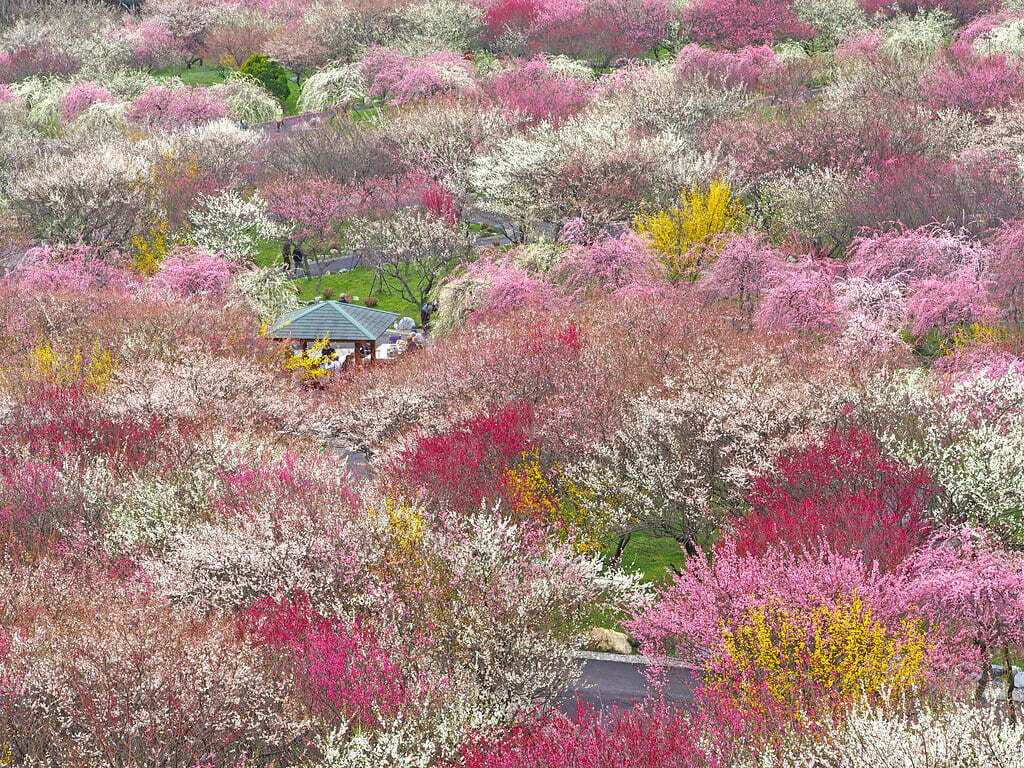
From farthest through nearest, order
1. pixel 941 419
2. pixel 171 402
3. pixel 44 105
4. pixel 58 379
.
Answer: pixel 44 105 < pixel 58 379 < pixel 171 402 < pixel 941 419

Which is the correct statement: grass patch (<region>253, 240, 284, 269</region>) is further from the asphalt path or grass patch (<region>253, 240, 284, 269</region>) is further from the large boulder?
the asphalt path

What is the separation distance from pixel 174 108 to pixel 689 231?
55522 millimetres

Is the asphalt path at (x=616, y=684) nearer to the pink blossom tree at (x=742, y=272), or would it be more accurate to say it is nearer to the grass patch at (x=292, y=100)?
the pink blossom tree at (x=742, y=272)

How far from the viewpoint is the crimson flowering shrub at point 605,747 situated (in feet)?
56.9

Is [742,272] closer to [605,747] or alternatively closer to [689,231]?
[689,231]

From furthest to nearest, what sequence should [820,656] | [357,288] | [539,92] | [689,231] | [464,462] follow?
[539,92]
[357,288]
[689,231]
[464,462]
[820,656]

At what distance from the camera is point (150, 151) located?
74812 millimetres

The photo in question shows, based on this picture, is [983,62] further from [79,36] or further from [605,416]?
[79,36]

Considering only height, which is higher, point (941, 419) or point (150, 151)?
point (941, 419)

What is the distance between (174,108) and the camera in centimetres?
9012

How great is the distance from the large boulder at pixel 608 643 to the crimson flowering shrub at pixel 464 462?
4686 mm

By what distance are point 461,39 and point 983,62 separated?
55538mm

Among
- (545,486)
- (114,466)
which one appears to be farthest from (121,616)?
(545,486)

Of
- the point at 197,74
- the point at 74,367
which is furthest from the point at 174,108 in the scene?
the point at 74,367
